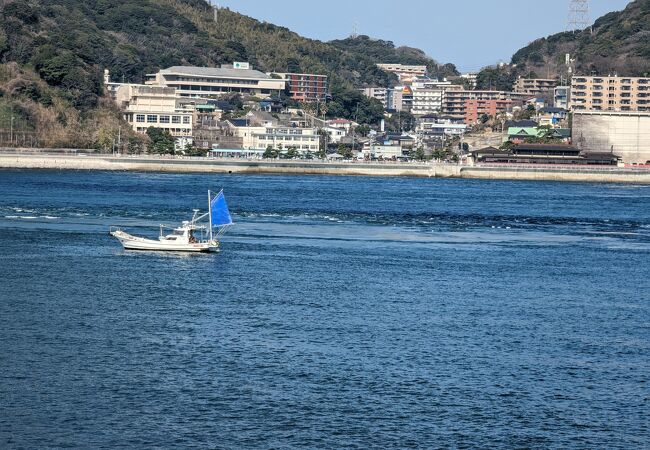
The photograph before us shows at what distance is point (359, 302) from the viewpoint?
1773 inches

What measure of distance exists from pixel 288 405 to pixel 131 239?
29.1 metres

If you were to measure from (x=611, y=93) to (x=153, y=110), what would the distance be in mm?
71007

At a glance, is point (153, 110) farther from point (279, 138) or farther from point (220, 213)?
point (220, 213)

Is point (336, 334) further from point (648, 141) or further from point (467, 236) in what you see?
point (648, 141)

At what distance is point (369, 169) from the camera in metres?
140

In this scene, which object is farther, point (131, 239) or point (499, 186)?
point (499, 186)

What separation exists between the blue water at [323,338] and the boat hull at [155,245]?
972 millimetres

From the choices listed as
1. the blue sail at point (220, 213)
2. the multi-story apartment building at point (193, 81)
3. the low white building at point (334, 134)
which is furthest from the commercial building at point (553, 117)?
the blue sail at point (220, 213)

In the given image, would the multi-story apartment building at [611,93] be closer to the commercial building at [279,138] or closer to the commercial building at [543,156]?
the commercial building at [543,156]

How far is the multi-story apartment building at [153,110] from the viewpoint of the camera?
162 m

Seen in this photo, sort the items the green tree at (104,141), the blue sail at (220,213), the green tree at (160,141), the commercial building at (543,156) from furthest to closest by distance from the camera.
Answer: the commercial building at (543,156)
the green tree at (160,141)
the green tree at (104,141)
the blue sail at (220,213)

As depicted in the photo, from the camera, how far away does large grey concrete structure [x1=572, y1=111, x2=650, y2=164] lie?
6329 inches

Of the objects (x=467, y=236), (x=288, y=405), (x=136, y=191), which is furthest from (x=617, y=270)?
(x=136, y=191)

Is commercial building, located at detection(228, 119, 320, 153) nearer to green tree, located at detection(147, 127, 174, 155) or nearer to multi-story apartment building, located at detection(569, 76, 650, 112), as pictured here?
green tree, located at detection(147, 127, 174, 155)
